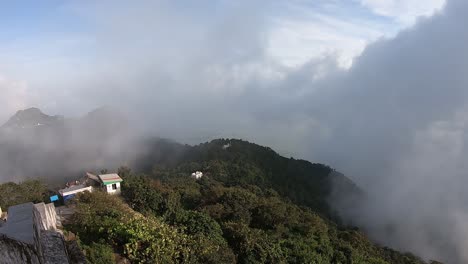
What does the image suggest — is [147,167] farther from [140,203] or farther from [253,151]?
[140,203]

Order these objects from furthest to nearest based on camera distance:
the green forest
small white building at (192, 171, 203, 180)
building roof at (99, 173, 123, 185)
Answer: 1. small white building at (192, 171, 203, 180)
2. building roof at (99, 173, 123, 185)
3. the green forest

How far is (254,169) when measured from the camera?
3307 inches

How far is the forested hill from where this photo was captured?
79562 mm

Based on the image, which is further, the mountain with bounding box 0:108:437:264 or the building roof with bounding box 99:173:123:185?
the building roof with bounding box 99:173:123:185

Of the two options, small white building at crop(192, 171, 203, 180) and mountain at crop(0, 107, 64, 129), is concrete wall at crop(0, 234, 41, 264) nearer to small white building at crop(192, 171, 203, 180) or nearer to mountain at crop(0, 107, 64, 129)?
small white building at crop(192, 171, 203, 180)

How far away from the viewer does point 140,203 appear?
29.8 metres

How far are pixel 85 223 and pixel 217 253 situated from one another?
23.0ft

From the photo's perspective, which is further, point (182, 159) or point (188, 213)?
point (182, 159)

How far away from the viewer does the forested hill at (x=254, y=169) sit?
261ft

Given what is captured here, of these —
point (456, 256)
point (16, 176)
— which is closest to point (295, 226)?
point (456, 256)

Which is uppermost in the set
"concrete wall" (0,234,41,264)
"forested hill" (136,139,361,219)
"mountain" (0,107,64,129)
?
"mountain" (0,107,64,129)

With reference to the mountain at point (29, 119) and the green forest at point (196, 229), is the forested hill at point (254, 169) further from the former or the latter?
the mountain at point (29, 119)

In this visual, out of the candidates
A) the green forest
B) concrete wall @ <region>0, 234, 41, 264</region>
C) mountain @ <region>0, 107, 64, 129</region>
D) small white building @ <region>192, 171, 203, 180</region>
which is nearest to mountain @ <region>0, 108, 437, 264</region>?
the green forest

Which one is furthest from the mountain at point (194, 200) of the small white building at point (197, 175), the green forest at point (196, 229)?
the small white building at point (197, 175)
